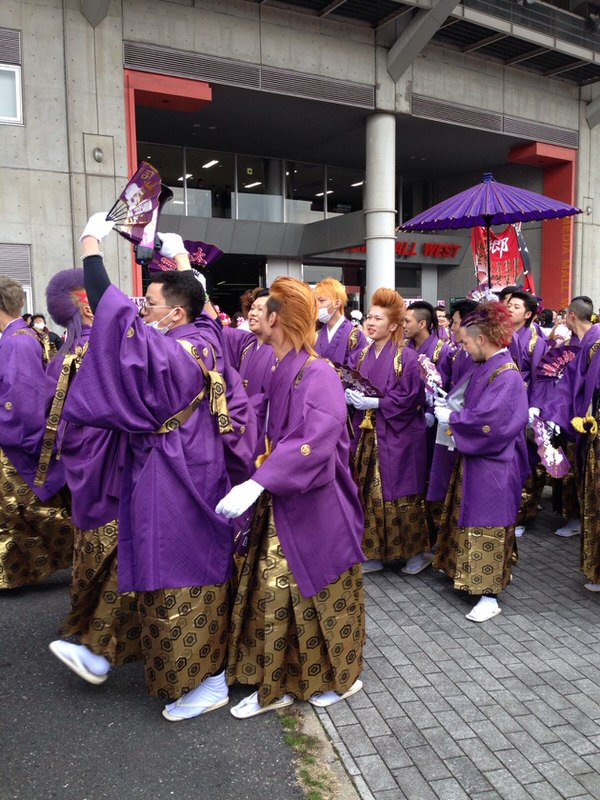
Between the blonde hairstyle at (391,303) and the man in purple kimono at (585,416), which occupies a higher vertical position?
the blonde hairstyle at (391,303)

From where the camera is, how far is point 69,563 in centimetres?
420

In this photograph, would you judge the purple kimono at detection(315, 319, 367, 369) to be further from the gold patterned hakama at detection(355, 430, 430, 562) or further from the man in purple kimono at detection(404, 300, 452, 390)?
the gold patterned hakama at detection(355, 430, 430, 562)

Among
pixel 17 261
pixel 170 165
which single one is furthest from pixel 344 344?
pixel 170 165

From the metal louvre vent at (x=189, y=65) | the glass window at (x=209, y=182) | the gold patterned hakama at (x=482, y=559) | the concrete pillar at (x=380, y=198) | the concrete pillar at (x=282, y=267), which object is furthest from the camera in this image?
the concrete pillar at (x=282, y=267)

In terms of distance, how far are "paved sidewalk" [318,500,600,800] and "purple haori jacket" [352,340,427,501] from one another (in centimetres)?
66

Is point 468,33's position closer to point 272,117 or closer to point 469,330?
point 272,117

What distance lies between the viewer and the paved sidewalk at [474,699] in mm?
2381

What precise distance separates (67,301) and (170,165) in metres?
15.1

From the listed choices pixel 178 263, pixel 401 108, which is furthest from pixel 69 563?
pixel 401 108

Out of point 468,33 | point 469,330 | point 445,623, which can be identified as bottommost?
point 445,623

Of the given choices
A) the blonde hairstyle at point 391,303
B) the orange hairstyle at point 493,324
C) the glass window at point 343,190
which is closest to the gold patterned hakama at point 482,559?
the orange hairstyle at point 493,324

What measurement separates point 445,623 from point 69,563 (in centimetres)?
236

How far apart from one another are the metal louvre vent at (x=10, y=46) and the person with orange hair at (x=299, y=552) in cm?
1018

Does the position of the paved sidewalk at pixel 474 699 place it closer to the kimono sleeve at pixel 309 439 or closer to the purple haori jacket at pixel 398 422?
the purple haori jacket at pixel 398 422
